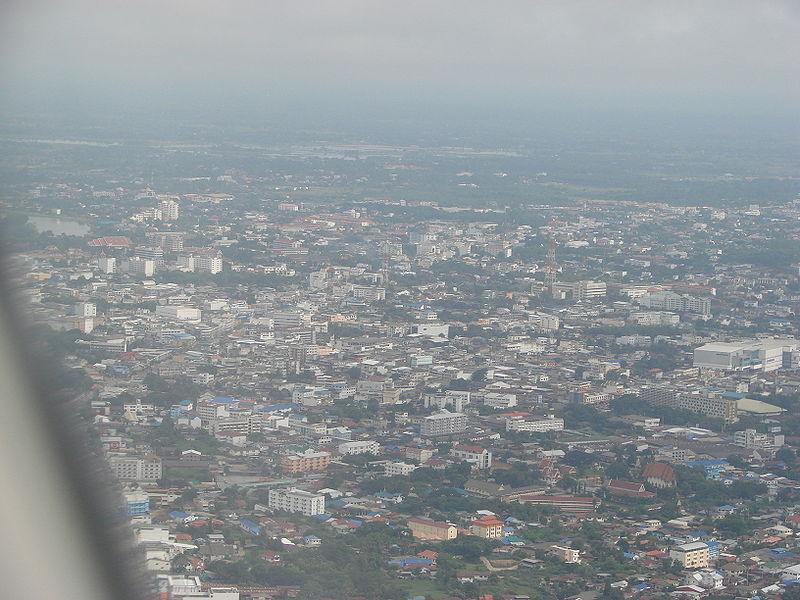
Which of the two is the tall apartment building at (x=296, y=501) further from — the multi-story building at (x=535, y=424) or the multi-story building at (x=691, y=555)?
the multi-story building at (x=535, y=424)

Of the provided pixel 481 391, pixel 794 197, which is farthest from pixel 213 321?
pixel 794 197

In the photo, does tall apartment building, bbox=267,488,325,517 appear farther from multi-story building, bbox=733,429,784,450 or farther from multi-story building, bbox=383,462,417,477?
multi-story building, bbox=733,429,784,450

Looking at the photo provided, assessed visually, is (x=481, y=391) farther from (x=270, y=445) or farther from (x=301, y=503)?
(x=301, y=503)

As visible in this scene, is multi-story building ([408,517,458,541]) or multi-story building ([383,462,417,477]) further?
multi-story building ([383,462,417,477])

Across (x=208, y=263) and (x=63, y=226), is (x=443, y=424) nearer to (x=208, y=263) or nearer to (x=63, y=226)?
(x=63, y=226)

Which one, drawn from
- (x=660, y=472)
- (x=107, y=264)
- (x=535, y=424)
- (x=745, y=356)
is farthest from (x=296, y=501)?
(x=745, y=356)

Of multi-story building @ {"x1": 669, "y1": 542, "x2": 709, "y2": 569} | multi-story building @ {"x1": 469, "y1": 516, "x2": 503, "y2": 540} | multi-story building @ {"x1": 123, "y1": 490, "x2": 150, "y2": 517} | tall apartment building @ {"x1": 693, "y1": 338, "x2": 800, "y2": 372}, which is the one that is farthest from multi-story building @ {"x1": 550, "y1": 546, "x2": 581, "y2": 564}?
tall apartment building @ {"x1": 693, "y1": 338, "x2": 800, "y2": 372}

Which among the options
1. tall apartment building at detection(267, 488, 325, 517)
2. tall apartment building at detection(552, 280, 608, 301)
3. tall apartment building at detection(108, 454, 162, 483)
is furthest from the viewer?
tall apartment building at detection(552, 280, 608, 301)

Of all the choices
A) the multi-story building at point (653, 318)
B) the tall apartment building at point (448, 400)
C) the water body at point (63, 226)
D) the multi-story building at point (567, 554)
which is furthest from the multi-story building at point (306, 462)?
the multi-story building at point (653, 318)
